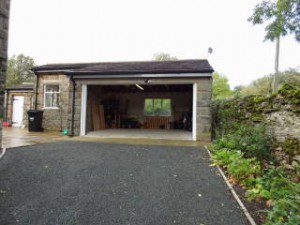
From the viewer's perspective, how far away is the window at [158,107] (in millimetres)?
16219

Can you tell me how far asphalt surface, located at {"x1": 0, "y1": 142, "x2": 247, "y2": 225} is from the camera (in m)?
2.82

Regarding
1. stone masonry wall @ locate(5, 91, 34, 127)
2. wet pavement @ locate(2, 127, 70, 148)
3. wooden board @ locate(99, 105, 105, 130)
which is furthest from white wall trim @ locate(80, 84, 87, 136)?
stone masonry wall @ locate(5, 91, 34, 127)

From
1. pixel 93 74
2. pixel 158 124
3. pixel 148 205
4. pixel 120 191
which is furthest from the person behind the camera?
pixel 158 124

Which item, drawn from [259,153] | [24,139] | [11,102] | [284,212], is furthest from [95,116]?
[284,212]

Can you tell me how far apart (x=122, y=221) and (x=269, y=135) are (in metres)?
4.55

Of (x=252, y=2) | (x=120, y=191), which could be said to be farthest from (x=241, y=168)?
(x=252, y=2)

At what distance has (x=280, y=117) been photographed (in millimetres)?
5301

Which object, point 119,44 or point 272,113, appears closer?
point 272,113

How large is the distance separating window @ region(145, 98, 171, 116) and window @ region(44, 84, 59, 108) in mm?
6582

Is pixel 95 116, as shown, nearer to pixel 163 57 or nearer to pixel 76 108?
pixel 76 108

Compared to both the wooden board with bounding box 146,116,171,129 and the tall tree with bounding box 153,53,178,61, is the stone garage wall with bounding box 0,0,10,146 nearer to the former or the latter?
the wooden board with bounding box 146,116,171,129

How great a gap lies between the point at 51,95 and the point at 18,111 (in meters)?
4.00

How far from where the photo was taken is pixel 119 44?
147 feet

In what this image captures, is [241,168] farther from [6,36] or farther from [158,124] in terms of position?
[158,124]
